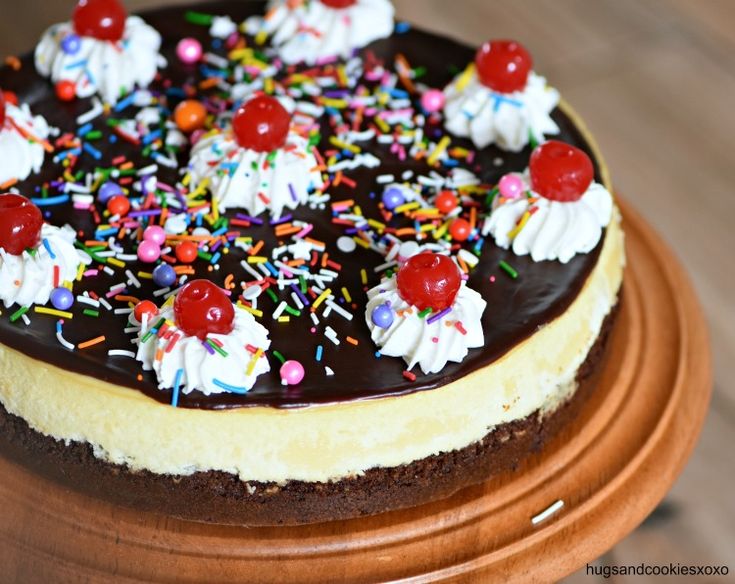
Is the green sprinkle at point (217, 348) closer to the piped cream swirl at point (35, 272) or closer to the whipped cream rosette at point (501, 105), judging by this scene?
the piped cream swirl at point (35, 272)

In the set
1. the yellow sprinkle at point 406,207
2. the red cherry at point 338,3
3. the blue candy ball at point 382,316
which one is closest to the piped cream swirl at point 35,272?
the blue candy ball at point 382,316

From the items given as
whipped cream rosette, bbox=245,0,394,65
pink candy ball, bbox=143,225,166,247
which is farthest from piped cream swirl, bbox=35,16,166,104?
pink candy ball, bbox=143,225,166,247

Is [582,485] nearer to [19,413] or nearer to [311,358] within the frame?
[311,358]

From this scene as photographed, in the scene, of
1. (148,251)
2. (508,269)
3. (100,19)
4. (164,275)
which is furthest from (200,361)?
(100,19)

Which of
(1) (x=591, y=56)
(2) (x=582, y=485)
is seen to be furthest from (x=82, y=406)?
(1) (x=591, y=56)

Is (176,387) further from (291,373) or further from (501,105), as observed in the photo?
(501,105)

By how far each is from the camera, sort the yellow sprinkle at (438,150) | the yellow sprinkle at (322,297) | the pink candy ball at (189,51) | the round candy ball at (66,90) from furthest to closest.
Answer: the pink candy ball at (189,51), the round candy ball at (66,90), the yellow sprinkle at (438,150), the yellow sprinkle at (322,297)
